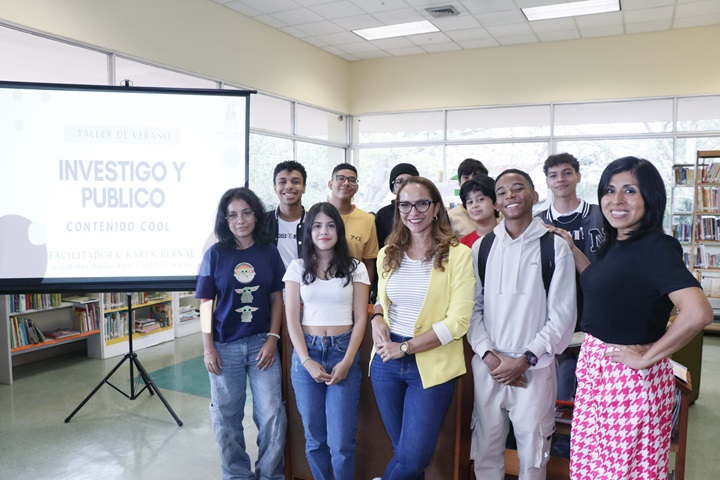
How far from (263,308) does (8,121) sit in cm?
210

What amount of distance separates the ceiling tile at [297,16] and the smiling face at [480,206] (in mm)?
4932

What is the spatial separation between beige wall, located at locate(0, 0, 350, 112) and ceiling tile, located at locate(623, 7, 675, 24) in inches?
179

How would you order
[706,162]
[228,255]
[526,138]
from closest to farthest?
[228,255]
[706,162]
[526,138]

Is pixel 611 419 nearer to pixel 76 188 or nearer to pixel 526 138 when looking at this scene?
pixel 76 188

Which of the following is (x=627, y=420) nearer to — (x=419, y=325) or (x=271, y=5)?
(x=419, y=325)

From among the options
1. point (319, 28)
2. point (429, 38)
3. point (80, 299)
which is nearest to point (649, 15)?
point (429, 38)

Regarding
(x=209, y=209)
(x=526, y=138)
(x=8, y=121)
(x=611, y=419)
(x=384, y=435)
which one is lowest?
(x=384, y=435)

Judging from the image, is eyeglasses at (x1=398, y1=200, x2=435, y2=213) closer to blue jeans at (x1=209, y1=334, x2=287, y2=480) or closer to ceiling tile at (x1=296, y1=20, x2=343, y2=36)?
blue jeans at (x1=209, y1=334, x2=287, y2=480)

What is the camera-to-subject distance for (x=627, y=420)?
5.78 ft

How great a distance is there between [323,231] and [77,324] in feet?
13.2

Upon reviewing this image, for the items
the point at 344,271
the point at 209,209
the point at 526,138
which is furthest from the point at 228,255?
the point at 526,138

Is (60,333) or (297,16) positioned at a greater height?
(297,16)

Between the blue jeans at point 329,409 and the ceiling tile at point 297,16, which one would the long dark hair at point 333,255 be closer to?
the blue jeans at point 329,409

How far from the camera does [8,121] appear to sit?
10.8ft
